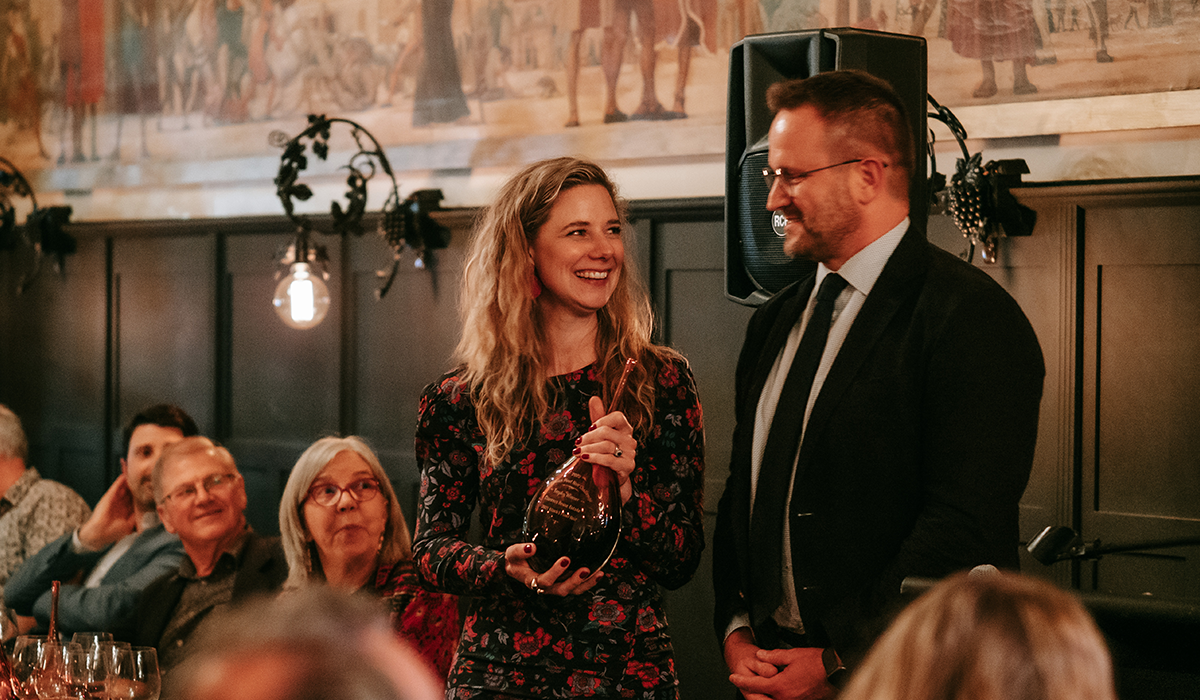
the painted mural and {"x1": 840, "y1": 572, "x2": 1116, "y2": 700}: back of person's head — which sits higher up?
the painted mural

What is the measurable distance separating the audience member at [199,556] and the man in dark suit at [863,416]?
191 cm

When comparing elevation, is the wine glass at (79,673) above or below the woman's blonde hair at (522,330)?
below

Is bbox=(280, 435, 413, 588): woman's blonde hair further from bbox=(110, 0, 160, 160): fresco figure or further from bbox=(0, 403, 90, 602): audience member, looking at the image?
bbox=(110, 0, 160, 160): fresco figure

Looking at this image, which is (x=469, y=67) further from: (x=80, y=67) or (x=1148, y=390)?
(x=1148, y=390)

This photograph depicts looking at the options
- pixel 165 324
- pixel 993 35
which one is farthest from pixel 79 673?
pixel 165 324

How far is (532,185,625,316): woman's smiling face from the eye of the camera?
2.03 m

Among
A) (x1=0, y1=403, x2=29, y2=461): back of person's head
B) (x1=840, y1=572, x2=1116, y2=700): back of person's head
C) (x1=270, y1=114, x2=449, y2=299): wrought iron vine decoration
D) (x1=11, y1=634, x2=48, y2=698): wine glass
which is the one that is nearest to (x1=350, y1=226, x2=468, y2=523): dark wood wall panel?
(x1=270, y1=114, x2=449, y2=299): wrought iron vine decoration

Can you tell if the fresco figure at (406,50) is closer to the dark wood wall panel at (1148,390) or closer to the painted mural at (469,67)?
the painted mural at (469,67)

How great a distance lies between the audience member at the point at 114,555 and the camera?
11.5ft

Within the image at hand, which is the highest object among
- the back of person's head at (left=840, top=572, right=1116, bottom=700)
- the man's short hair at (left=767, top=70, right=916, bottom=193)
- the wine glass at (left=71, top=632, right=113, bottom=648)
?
the man's short hair at (left=767, top=70, right=916, bottom=193)

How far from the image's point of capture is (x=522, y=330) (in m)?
2.08

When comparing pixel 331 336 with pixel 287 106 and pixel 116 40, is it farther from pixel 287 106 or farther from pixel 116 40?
pixel 116 40

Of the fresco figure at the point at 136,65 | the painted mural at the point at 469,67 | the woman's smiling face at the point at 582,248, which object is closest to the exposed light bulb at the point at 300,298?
the painted mural at the point at 469,67

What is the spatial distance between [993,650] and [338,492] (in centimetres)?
252
